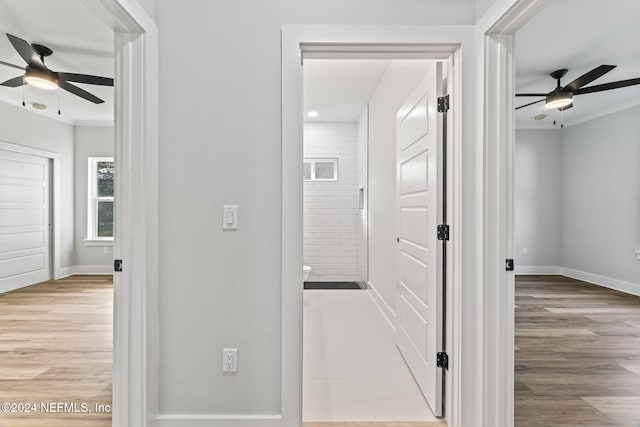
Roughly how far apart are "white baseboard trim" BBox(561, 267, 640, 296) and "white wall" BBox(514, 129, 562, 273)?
44cm

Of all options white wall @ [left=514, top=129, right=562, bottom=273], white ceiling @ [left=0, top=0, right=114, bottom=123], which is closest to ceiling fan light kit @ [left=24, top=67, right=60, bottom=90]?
white ceiling @ [left=0, top=0, right=114, bottom=123]

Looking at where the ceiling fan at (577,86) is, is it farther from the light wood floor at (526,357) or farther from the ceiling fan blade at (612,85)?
the light wood floor at (526,357)

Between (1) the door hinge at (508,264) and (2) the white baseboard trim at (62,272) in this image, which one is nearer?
(1) the door hinge at (508,264)

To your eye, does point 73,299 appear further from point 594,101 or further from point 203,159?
point 594,101

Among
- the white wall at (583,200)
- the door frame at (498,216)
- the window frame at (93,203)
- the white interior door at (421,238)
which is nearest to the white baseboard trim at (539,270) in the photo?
the white wall at (583,200)

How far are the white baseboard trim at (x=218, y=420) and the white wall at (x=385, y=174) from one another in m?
1.95

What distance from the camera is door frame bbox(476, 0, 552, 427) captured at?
169cm

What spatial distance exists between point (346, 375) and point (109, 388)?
5.08 ft

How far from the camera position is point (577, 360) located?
2742mm

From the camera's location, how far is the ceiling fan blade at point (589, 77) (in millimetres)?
3010

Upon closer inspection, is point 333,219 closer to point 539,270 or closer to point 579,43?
point 539,270

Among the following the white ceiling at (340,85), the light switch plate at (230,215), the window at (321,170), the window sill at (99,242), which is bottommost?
the window sill at (99,242)

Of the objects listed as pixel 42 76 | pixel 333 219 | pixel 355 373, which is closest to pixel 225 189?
pixel 355 373

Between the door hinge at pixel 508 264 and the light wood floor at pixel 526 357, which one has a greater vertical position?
the door hinge at pixel 508 264
